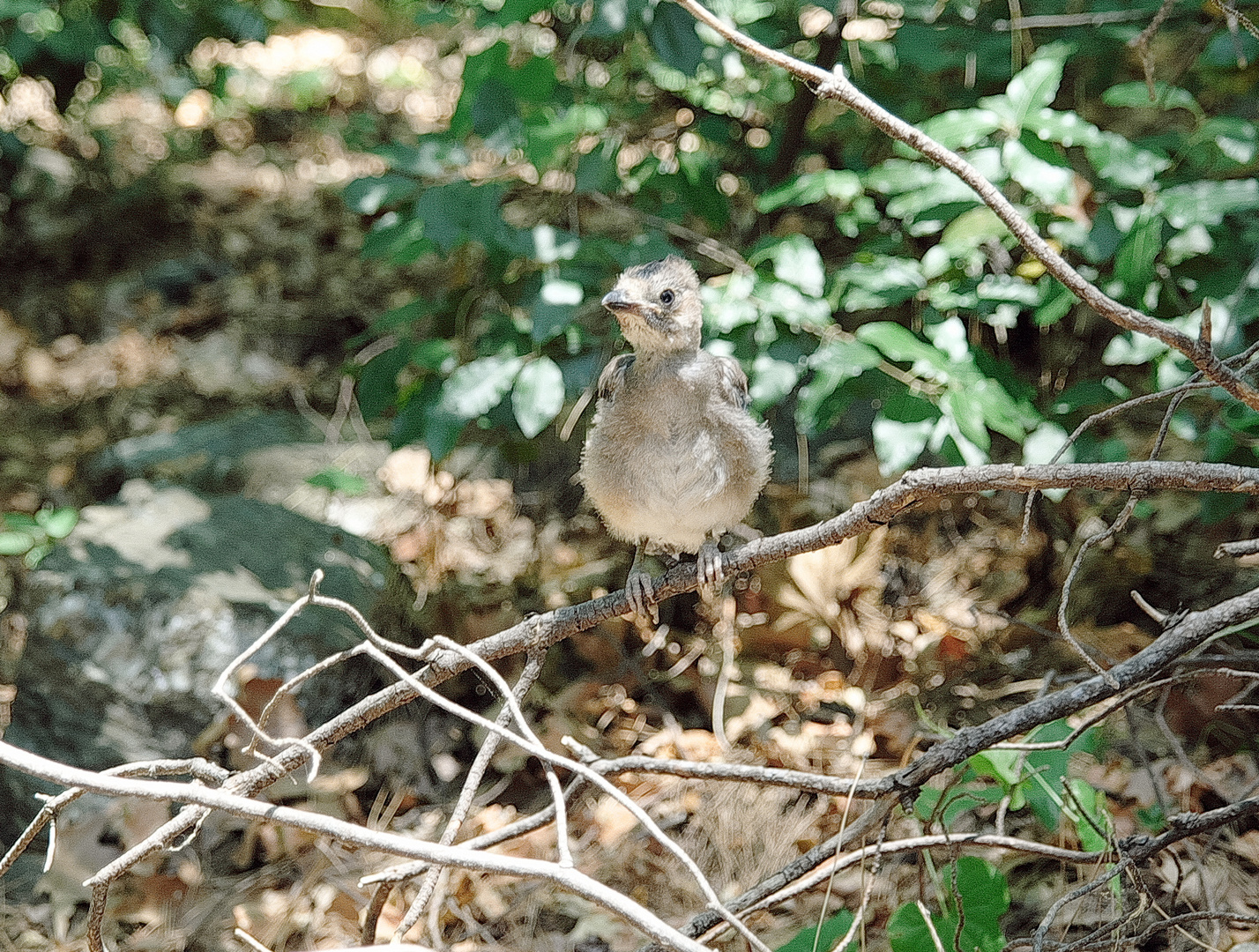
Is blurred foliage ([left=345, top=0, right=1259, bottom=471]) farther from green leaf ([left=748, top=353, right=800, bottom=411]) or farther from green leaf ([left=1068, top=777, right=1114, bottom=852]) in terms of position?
green leaf ([left=1068, top=777, right=1114, bottom=852])

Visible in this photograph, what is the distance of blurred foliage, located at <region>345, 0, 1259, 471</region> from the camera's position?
3.42m

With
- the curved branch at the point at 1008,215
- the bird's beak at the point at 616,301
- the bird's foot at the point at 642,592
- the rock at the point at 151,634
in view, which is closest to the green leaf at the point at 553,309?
the bird's beak at the point at 616,301

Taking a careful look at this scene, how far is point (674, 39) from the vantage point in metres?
3.63

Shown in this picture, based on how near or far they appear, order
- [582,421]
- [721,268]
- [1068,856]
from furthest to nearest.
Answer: [582,421], [721,268], [1068,856]

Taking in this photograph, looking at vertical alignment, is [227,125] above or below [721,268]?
below

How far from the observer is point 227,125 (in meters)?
9.47

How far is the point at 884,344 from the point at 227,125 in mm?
7822

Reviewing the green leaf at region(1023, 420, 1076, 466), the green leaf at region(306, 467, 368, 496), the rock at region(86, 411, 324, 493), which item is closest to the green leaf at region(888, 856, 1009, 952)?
the green leaf at region(1023, 420, 1076, 466)

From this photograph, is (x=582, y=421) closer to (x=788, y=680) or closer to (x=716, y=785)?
(x=788, y=680)

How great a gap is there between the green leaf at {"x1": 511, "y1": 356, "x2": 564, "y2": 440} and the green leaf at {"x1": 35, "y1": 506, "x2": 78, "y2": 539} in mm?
2359

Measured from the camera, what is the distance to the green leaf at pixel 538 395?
12.1 ft

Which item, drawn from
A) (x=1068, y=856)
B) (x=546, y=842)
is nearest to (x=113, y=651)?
(x=546, y=842)

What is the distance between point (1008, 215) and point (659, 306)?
50.8 inches

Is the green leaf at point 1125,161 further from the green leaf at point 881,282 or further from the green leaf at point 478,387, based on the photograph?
the green leaf at point 478,387
